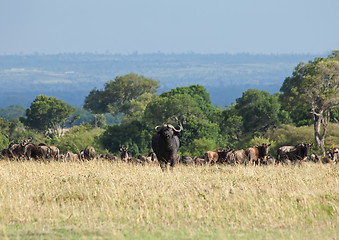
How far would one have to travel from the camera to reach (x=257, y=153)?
31.1 m

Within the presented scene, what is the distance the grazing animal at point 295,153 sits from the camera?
30859mm

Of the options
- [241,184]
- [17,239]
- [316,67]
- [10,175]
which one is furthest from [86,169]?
[316,67]

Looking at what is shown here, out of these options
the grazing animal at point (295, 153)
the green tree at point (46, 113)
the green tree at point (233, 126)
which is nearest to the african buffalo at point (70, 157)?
the grazing animal at point (295, 153)

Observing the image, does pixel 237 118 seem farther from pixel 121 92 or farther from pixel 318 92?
pixel 121 92

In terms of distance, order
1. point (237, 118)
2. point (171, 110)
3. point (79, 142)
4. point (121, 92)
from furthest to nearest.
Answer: point (121, 92), point (79, 142), point (237, 118), point (171, 110)

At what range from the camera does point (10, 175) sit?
2050cm

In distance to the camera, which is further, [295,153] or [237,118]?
[237,118]

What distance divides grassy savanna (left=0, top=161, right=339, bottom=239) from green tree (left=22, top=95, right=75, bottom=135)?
130943 mm

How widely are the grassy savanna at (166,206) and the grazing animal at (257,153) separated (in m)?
9.71

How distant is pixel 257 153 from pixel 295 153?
2107 millimetres

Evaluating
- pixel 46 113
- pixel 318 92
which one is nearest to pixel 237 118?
pixel 318 92

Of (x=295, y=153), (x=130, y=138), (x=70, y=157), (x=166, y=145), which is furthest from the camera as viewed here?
(x=130, y=138)

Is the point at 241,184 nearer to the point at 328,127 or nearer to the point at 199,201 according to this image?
the point at 199,201

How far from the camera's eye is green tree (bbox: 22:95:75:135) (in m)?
149
